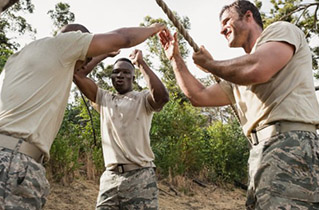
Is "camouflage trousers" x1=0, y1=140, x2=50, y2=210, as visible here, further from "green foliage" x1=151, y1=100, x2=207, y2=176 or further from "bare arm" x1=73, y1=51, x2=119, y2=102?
"green foliage" x1=151, y1=100, x2=207, y2=176

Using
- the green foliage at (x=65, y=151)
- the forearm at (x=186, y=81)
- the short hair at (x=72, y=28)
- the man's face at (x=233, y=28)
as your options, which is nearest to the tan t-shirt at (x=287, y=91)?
the man's face at (x=233, y=28)

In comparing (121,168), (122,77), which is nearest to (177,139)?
(122,77)

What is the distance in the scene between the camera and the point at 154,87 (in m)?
3.38

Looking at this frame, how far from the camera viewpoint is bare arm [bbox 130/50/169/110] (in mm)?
3385

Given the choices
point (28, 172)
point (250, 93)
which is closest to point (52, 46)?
point (28, 172)

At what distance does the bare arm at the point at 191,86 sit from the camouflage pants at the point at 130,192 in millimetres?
925

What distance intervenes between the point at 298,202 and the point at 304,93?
2.02ft

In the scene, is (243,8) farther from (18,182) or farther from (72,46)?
(18,182)

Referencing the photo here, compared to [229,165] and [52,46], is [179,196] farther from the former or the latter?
[52,46]

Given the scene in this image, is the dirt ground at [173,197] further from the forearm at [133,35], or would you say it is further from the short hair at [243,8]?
the short hair at [243,8]

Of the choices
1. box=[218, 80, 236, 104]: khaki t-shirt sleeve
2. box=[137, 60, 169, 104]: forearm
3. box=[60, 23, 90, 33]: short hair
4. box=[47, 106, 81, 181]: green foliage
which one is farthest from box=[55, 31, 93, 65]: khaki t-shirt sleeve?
box=[47, 106, 81, 181]: green foliage

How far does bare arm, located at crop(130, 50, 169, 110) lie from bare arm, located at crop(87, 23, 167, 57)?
885mm

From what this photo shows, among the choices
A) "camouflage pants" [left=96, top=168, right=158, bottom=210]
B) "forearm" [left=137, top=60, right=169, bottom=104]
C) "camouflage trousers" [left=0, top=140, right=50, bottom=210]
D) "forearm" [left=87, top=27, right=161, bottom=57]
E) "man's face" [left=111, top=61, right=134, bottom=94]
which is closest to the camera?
"camouflage trousers" [left=0, top=140, right=50, bottom=210]

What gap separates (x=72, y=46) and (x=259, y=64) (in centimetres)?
108
